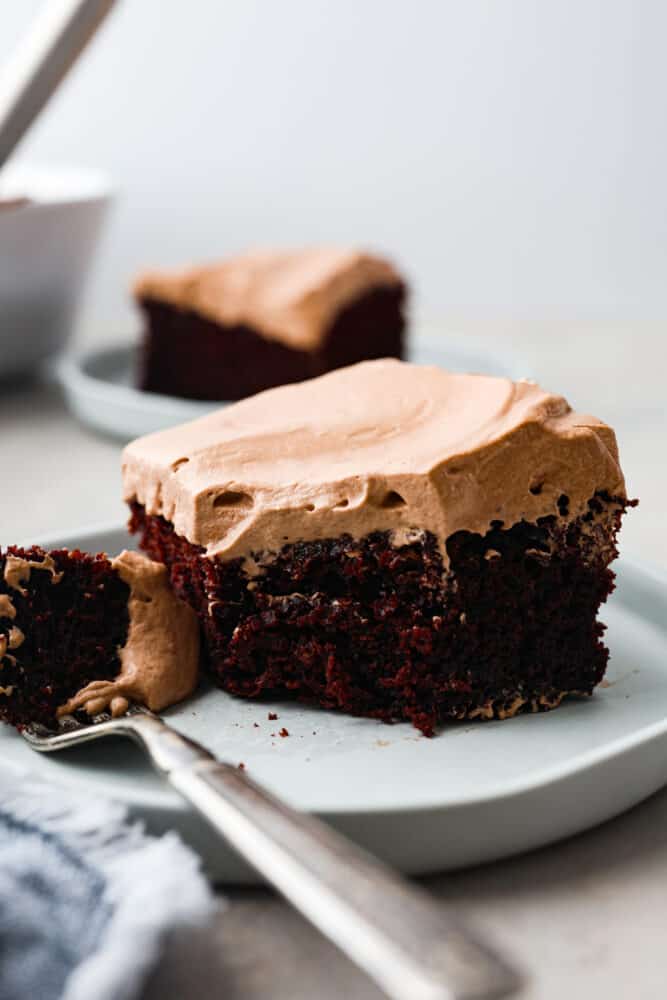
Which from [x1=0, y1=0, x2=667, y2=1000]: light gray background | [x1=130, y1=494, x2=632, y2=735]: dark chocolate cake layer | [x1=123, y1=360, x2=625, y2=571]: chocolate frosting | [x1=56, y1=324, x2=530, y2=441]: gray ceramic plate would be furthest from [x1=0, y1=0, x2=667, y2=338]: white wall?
[x1=130, y1=494, x2=632, y2=735]: dark chocolate cake layer

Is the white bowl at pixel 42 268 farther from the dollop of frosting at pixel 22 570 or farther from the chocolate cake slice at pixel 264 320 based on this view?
the dollop of frosting at pixel 22 570

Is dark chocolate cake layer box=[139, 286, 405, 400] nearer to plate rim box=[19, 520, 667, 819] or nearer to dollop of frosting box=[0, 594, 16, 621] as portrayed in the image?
dollop of frosting box=[0, 594, 16, 621]

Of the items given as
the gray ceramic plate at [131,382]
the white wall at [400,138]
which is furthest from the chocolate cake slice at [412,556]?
the white wall at [400,138]

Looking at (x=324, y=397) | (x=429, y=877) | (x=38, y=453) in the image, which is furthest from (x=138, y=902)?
(x=38, y=453)

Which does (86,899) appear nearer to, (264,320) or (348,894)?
(348,894)

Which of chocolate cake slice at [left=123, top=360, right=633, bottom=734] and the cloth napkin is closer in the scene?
the cloth napkin

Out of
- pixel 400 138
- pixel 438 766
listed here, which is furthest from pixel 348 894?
pixel 400 138
